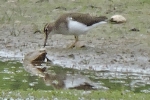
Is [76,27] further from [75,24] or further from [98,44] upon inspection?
[98,44]

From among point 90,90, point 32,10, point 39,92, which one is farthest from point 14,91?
point 32,10

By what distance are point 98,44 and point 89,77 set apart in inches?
125

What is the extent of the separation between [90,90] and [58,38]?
5.29m

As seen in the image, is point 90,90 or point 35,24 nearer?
point 90,90

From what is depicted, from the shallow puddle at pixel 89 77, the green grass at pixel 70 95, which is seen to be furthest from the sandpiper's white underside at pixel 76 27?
the green grass at pixel 70 95

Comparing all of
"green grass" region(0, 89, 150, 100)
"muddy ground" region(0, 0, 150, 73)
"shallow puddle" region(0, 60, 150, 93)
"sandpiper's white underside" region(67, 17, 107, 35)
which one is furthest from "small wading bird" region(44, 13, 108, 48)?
"green grass" region(0, 89, 150, 100)

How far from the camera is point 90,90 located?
37.1 feet

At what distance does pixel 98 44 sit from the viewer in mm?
15680

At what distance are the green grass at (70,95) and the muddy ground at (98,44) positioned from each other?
2774mm

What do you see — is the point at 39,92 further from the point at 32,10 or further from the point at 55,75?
the point at 32,10

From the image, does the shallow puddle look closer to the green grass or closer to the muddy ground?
the muddy ground

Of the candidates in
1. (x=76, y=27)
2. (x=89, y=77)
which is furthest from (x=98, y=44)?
(x=89, y=77)

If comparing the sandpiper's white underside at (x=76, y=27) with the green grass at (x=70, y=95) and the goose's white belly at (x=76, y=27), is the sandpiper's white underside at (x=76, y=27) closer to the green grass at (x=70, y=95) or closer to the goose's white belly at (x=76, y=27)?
the goose's white belly at (x=76, y=27)

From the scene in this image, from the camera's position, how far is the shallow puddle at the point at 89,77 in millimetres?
11711
